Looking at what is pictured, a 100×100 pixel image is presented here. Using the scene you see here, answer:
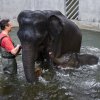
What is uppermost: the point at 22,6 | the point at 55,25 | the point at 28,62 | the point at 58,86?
the point at 55,25

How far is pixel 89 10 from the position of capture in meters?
15.0

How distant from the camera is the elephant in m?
7.24

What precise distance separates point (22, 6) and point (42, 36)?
9.58 m

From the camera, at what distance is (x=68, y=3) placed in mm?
16125

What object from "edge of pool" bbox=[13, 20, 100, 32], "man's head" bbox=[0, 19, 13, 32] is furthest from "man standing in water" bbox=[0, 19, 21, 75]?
"edge of pool" bbox=[13, 20, 100, 32]

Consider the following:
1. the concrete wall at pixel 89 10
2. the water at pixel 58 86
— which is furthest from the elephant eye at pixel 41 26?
the concrete wall at pixel 89 10

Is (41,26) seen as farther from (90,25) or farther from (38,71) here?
(90,25)

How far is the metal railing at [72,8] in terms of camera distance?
15.8 metres

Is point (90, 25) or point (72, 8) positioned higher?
point (72, 8)

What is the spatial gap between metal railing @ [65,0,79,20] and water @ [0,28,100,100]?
6.97m

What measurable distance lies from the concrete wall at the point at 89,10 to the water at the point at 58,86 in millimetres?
5945

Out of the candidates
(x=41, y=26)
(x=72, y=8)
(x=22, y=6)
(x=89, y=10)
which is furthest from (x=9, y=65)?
(x=22, y=6)

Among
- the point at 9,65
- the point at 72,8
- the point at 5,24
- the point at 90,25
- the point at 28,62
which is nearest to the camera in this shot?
the point at 28,62

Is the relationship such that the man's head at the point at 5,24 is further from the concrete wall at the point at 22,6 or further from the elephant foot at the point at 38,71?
the concrete wall at the point at 22,6
